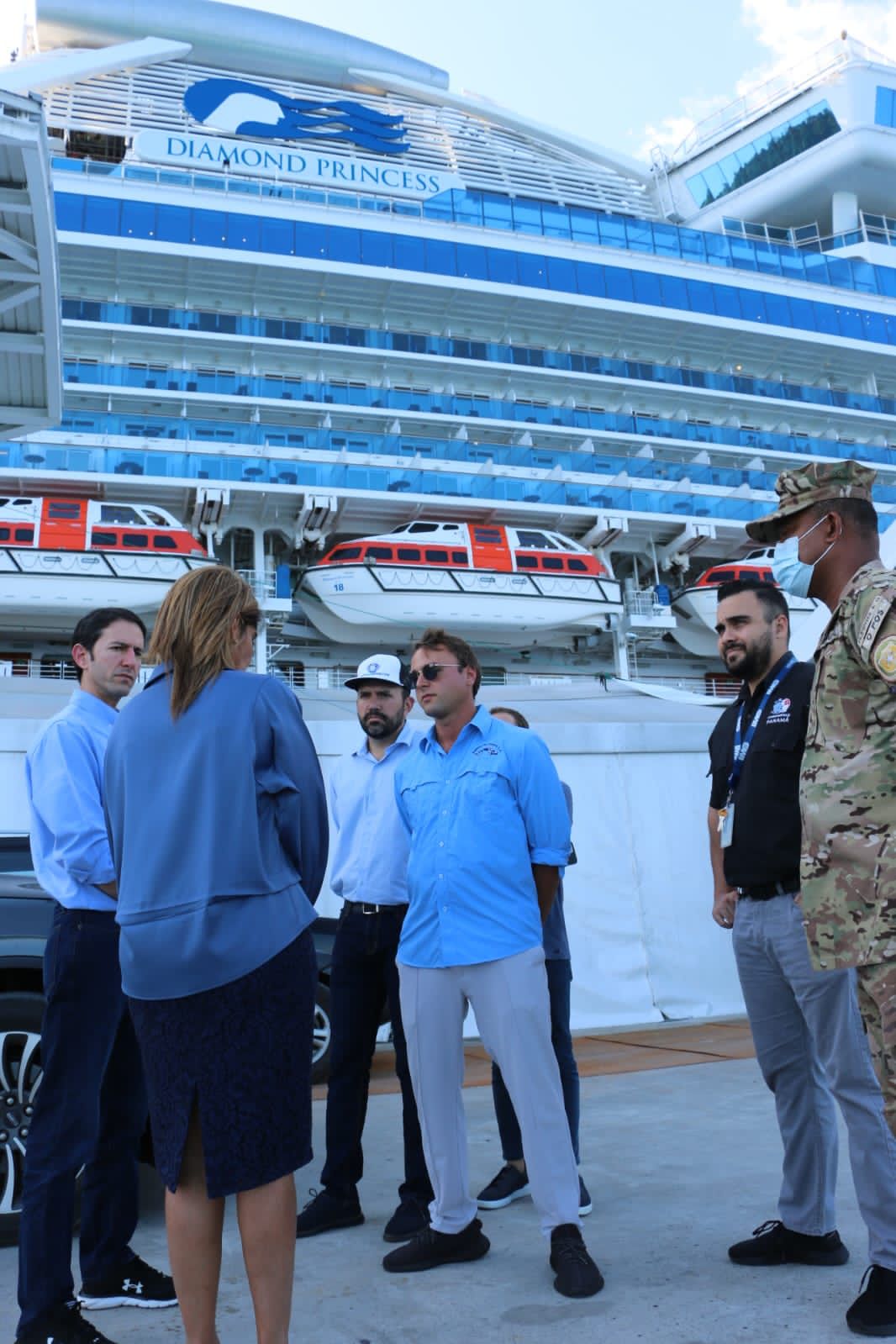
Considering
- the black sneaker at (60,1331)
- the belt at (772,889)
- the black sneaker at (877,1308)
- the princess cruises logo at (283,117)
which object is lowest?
the black sneaker at (60,1331)

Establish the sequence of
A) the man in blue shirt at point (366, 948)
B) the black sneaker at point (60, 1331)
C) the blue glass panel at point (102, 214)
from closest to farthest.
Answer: the black sneaker at point (60, 1331)
the man in blue shirt at point (366, 948)
the blue glass panel at point (102, 214)

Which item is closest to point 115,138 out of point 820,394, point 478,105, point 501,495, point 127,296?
point 127,296

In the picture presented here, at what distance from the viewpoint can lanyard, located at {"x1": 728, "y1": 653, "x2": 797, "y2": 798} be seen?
328 centimetres

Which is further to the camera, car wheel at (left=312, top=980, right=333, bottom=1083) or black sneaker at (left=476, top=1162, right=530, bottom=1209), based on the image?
car wheel at (left=312, top=980, right=333, bottom=1083)

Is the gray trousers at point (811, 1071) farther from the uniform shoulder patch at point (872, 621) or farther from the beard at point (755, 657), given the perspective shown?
the uniform shoulder patch at point (872, 621)

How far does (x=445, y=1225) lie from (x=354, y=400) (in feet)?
95.1

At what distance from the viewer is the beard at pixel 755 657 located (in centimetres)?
334

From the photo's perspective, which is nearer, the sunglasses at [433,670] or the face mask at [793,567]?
the face mask at [793,567]

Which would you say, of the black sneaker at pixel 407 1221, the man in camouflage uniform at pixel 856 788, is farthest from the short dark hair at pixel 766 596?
the black sneaker at pixel 407 1221

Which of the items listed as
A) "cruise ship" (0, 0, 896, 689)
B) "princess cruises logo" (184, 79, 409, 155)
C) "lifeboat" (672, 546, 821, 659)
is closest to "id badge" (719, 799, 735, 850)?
"cruise ship" (0, 0, 896, 689)

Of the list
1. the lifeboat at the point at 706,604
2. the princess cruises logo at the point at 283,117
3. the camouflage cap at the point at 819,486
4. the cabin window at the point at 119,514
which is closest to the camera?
the camouflage cap at the point at 819,486

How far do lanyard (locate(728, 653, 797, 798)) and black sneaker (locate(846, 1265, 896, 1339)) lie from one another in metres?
1.31

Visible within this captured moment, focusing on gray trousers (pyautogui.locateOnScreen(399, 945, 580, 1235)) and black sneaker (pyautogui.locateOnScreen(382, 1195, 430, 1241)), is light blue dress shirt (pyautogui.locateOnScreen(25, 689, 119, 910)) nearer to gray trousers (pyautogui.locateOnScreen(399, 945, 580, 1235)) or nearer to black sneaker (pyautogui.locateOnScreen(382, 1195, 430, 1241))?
gray trousers (pyautogui.locateOnScreen(399, 945, 580, 1235))

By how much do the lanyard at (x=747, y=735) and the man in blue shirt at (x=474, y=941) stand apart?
527mm
